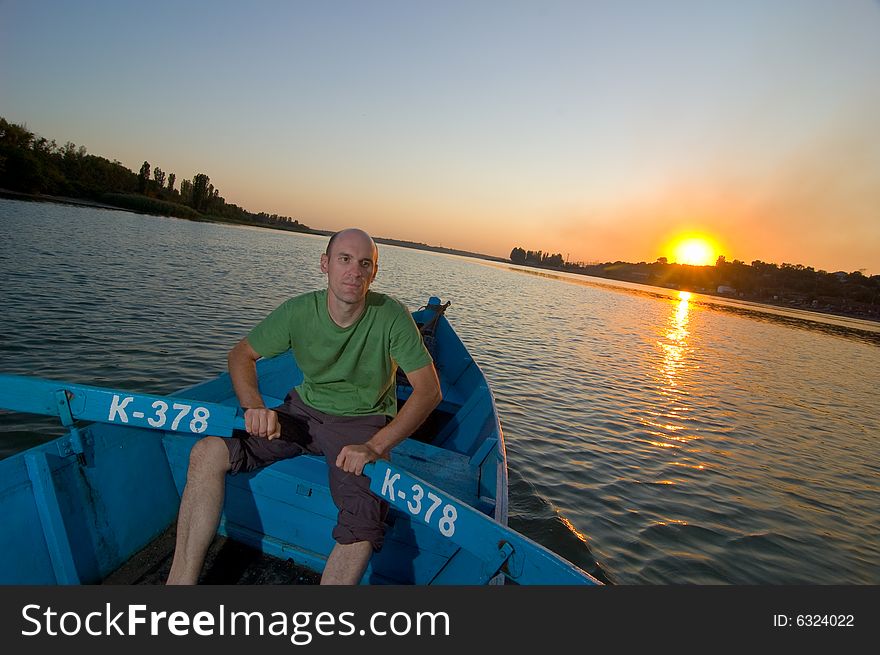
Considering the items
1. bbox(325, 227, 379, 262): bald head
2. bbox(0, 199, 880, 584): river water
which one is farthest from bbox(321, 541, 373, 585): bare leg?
bbox(0, 199, 880, 584): river water

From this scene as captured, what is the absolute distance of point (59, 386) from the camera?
2695mm

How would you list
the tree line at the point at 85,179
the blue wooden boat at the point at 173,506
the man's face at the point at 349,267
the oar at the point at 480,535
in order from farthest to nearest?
the tree line at the point at 85,179 → the man's face at the point at 349,267 → the blue wooden boat at the point at 173,506 → the oar at the point at 480,535

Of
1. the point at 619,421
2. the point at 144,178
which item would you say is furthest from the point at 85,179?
the point at 619,421

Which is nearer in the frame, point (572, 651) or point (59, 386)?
point (572, 651)

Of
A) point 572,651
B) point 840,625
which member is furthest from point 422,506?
point 840,625

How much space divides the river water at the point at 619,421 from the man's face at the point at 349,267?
483 centimetres

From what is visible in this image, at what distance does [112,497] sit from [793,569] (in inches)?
328

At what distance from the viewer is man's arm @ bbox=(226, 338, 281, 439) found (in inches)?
108

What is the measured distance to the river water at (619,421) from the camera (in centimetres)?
627

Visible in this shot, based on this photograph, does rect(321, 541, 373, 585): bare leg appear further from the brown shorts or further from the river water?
the river water

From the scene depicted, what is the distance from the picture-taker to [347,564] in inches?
99.7

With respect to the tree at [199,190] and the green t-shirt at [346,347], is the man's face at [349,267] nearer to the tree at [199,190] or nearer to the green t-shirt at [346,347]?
the green t-shirt at [346,347]

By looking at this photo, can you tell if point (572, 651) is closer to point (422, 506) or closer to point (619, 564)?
point (422, 506)

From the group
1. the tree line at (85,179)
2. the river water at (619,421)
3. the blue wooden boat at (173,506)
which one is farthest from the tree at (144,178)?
the blue wooden boat at (173,506)
